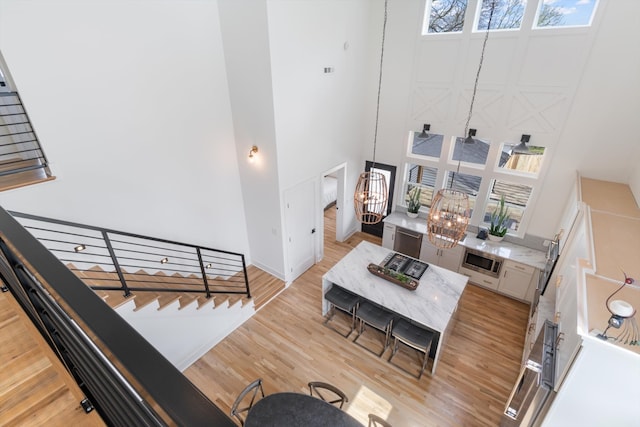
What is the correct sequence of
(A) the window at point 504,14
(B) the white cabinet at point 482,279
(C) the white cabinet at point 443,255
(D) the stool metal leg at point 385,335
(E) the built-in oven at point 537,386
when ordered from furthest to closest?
(C) the white cabinet at point 443,255 → (B) the white cabinet at point 482,279 → (A) the window at point 504,14 → (D) the stool metal leg at point 385,335 → (E) the built-in oven at point 537,386

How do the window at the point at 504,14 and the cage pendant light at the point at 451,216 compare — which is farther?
the window at the point at 504,14

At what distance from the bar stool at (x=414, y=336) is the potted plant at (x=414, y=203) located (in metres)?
3.00

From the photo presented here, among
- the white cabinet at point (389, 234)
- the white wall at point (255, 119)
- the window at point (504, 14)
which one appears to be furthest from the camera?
the white cabinet at point (389, 234)

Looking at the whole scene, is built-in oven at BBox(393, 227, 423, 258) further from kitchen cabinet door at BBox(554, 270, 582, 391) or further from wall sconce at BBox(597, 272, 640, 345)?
wall sconce at BBox(597, 272, 640, 345)

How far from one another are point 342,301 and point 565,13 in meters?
5.76

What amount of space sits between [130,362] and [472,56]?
21.6ft

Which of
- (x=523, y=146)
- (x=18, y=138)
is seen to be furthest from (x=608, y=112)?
(x=18, y=138)

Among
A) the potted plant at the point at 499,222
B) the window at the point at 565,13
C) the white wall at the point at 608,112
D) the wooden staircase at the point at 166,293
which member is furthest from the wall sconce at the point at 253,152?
the white wall at the point at 608,112

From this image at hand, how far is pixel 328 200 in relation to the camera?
30.8 ft

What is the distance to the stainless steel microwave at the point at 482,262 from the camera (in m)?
5.89

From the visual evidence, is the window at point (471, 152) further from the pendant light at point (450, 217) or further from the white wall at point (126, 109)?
the white wall at point (126, 109)

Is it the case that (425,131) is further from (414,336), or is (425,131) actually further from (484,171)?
(414,336)

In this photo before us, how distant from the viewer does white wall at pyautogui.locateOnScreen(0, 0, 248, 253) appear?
3365 mm

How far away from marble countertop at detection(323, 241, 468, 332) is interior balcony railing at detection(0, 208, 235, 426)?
4255 millimetres
